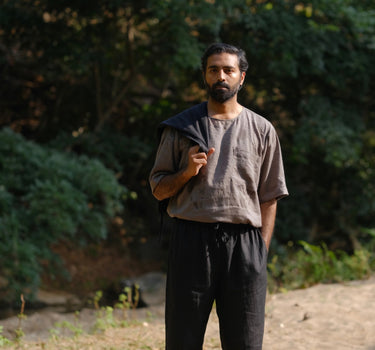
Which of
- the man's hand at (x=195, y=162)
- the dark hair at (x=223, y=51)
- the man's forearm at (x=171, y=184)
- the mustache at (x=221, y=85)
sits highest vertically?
the dark hair at (x=223, y=51)

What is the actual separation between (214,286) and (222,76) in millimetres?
964

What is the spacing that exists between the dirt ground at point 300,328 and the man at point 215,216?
5.68 ft

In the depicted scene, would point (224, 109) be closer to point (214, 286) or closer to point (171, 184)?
point (171, 184)

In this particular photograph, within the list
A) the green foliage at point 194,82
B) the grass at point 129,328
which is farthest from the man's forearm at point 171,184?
the green foliage at point 194,82

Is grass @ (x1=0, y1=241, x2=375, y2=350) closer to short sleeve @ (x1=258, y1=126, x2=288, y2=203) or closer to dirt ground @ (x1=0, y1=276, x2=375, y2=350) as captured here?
dirt ground @ (x1=0, y1=276, x2=375, y2=350)

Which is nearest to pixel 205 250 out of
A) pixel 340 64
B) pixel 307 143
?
pixel 307 143

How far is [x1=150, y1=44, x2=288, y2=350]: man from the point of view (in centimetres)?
235

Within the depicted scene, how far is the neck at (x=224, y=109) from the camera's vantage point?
247cm

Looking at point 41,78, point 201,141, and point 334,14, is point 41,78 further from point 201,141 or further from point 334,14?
point 201,141

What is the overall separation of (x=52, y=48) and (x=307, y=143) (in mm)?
4489

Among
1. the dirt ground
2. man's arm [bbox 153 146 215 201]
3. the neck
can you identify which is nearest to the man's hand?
man's arm [bbox 153 146 215 201]

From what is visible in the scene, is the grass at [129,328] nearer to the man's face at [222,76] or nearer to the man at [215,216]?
the man at [215,216]

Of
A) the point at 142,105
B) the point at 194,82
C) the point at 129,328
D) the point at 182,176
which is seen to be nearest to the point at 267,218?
the point at 182,176

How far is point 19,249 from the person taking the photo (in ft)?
20.7
